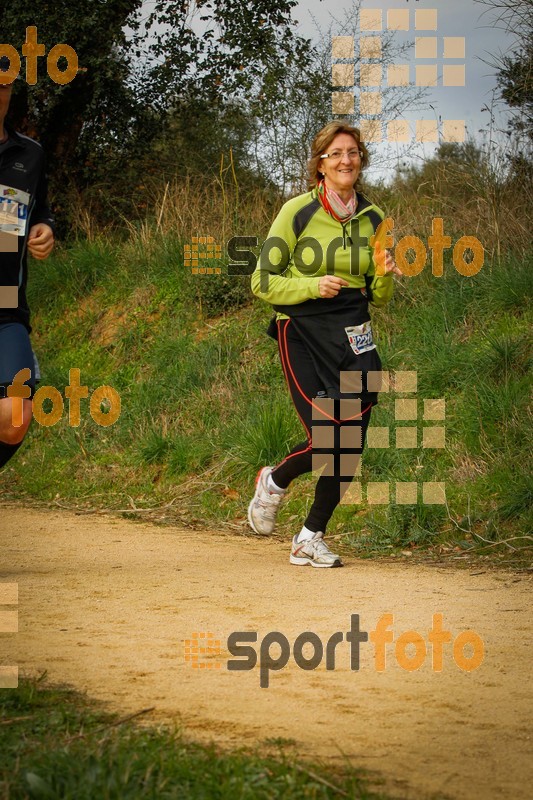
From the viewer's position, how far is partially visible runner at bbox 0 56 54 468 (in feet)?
17.7

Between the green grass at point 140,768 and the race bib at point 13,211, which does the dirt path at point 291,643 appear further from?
the race bib at point 13,211

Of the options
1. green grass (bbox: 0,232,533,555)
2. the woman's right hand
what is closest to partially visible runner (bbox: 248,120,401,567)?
the woman's right hand

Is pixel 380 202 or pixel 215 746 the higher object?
pixel 380 202

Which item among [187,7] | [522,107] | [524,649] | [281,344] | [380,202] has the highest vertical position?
[187,7]

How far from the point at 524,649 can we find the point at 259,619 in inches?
45.3

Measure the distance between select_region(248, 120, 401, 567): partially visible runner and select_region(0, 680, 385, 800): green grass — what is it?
3.21m

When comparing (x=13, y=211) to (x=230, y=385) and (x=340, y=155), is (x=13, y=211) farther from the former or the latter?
(x=230, y=385)

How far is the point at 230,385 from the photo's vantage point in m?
10.3

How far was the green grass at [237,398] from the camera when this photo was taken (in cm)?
765

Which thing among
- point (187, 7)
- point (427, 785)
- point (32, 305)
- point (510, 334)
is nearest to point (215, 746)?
point (427, 785)

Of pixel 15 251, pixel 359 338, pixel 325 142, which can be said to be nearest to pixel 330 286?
pixel 359 338

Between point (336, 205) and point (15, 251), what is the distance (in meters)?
1.87

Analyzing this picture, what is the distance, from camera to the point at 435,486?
7.70 m

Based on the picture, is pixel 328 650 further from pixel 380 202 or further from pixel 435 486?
pixel 380 202
